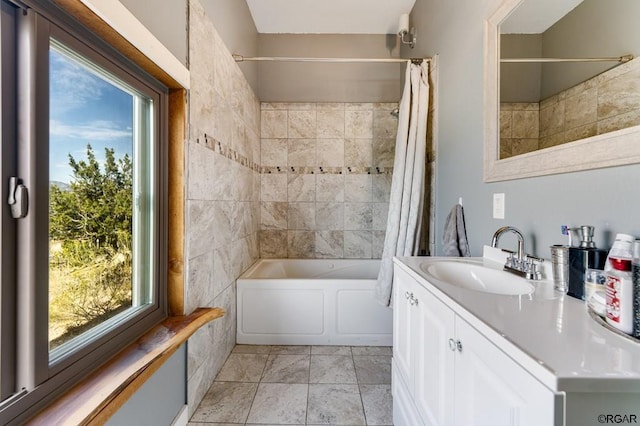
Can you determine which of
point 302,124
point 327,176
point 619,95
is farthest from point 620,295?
point 302,124

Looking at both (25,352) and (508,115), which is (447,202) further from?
(25,352)

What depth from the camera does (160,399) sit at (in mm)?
1283

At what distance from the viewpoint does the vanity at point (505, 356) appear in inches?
18.0

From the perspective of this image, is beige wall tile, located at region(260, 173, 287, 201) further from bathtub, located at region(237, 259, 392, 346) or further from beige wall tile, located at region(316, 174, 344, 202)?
bathtub, located at region(237, 259, 392, 346)

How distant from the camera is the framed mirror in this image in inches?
31.0

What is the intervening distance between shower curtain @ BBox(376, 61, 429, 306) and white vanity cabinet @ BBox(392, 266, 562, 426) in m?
0.77

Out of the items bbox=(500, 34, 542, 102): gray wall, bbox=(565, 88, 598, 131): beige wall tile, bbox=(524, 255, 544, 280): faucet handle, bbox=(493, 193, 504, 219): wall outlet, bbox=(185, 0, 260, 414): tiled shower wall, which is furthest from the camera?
bbox=(185, 0, 260, 414): tiled shower wall

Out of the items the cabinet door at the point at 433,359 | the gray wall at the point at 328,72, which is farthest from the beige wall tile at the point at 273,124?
the cabinet door at the point at 433,359

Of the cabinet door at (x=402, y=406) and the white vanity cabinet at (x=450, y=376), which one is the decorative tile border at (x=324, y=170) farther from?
the cabinet door at (x=402, y=406)

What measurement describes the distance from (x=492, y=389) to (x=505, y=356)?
0.11 metres

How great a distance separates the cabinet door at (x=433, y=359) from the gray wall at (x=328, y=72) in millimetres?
2614

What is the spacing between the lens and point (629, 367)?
48cm

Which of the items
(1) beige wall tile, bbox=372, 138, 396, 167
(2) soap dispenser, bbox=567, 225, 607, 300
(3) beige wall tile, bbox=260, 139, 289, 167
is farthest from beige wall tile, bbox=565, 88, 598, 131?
(3) beige wall tile, bbox=260, 139, 289, 167

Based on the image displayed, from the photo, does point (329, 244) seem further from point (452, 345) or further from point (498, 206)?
point (452, 345)
